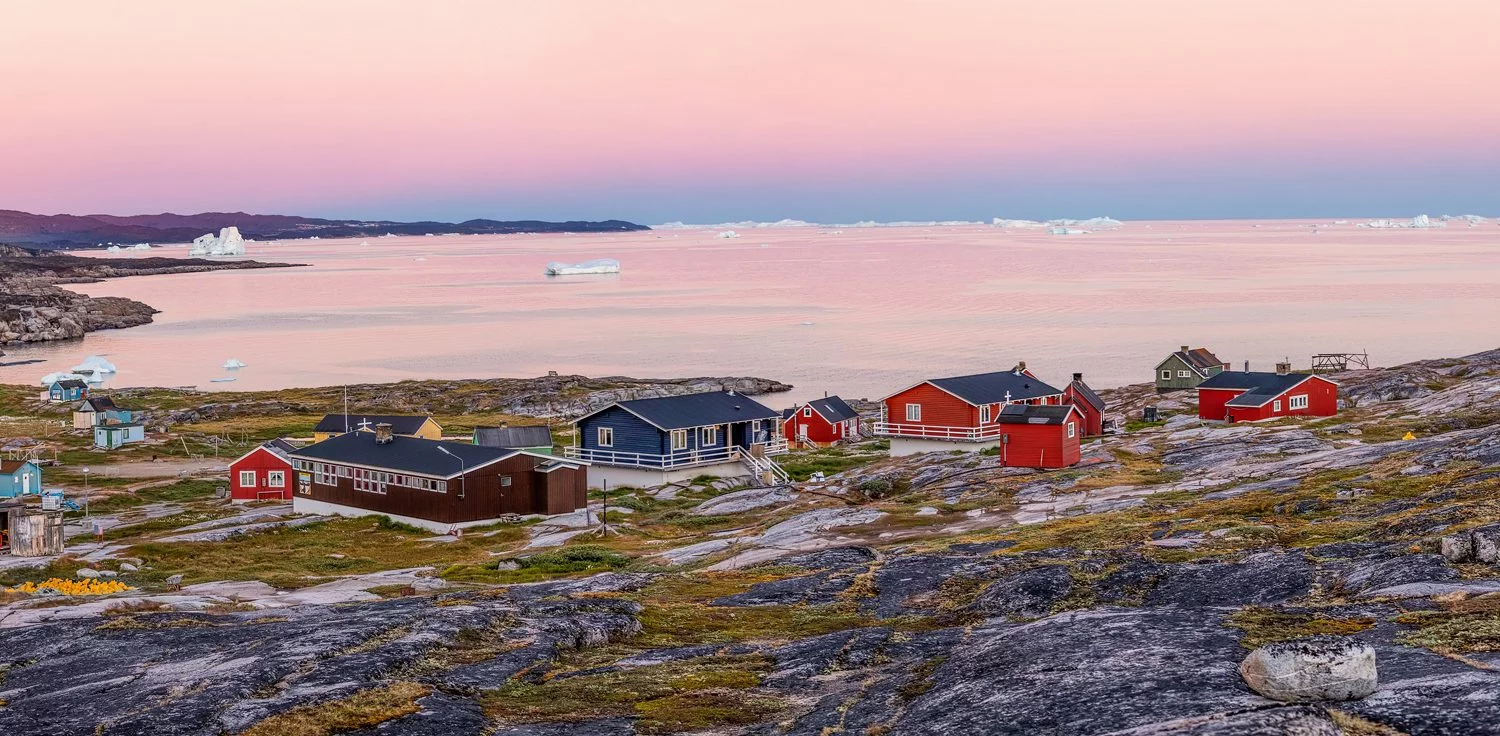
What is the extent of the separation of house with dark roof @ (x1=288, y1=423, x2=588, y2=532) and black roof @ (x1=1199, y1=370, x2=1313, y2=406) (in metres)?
42.7

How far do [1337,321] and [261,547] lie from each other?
536 feet

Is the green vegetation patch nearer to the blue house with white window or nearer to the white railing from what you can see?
the blue house with white window

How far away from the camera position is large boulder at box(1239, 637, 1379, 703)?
44.9 feet

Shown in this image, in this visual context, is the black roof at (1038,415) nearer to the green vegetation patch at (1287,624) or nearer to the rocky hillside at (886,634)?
Answer: the rocky hillside at (886,634)

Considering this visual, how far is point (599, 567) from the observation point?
41.3 metres

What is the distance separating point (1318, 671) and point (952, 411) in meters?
58.8

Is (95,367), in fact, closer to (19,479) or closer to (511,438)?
(19,479)

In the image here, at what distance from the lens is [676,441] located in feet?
217

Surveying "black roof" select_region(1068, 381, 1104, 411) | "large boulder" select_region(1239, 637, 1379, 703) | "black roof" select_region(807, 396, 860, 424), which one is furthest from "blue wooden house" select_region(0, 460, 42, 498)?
"large boulder" select_region(1239, 637, 1379, 703)

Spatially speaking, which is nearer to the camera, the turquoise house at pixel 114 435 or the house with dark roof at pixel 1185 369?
the turquoise house at pixel 114 435

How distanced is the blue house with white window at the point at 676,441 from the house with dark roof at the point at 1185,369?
45642 millimetres

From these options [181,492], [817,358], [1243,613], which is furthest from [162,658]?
[817,358]

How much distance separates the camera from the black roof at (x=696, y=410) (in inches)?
2598

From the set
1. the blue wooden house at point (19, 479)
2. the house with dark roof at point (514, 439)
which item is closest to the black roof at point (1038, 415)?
the house with dark roof at point (514, 439)
